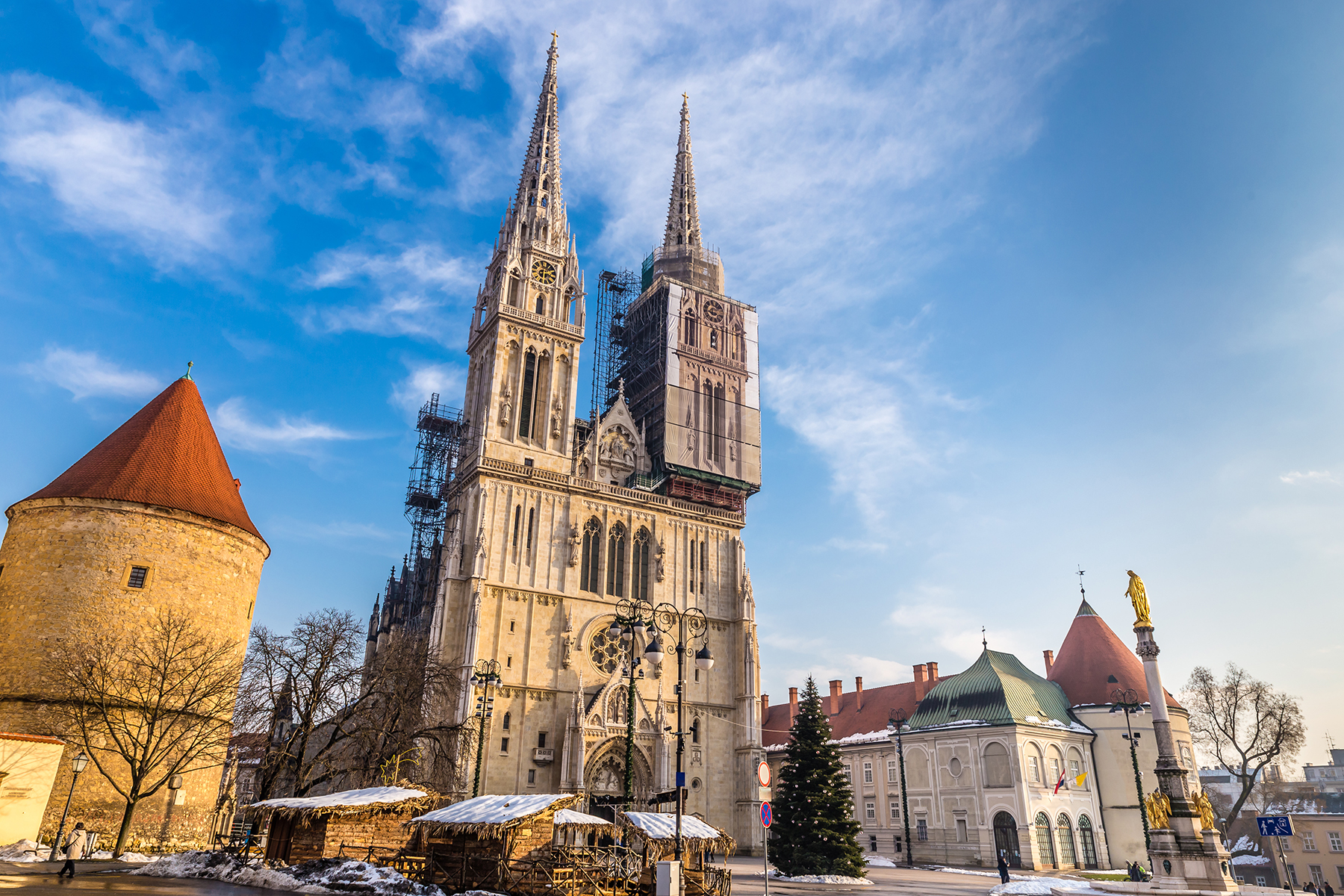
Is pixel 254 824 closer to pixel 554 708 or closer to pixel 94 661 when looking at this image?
pixel 94 661

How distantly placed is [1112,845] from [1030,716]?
26.4ft

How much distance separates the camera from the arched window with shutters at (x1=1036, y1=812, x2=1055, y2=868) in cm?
4031

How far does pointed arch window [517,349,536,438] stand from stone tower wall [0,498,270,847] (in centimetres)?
1714

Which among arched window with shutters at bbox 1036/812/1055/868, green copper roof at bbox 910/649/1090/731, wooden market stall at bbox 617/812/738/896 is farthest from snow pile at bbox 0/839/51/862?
arched window with shutters at bbox 1036/812/1055/868

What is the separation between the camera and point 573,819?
17.0 metres

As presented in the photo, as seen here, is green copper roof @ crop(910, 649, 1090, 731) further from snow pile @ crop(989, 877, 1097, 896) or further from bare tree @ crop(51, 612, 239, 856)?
bare tree @ crop(51, 612, 239, 856)

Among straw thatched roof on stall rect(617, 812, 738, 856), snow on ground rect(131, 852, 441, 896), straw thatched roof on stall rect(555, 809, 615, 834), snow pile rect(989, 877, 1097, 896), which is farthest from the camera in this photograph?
snow pile rect(989, 877, 1097, 896)

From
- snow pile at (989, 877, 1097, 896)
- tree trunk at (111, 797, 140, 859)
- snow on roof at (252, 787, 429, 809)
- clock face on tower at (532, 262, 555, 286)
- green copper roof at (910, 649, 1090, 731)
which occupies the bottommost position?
snow pile at (989, 877, 1097, 896)

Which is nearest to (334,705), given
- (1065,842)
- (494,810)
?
(494,810)

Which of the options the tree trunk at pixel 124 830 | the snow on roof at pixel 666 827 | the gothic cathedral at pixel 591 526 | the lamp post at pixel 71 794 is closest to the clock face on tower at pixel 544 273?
the gothic cathedral at pixel 591 526

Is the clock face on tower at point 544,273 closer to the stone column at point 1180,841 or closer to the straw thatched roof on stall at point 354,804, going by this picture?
the straw thatched roof on stall at point 354,804

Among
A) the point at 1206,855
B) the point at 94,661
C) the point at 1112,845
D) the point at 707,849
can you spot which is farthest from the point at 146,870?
the point at 1112,845

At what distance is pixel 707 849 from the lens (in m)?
19.0

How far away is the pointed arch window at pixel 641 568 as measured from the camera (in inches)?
1708
